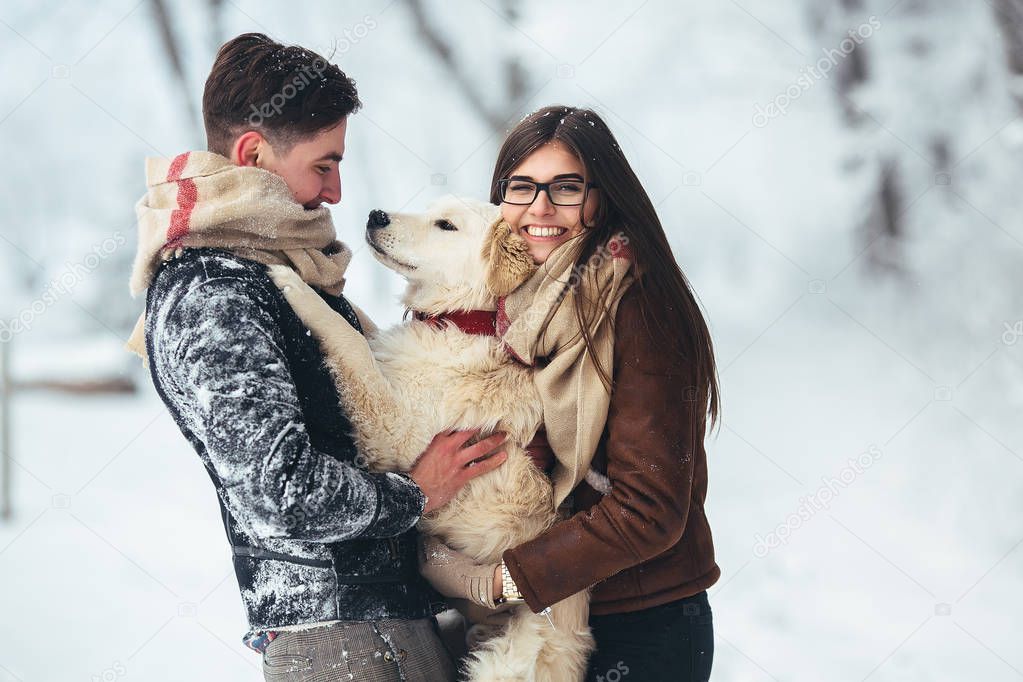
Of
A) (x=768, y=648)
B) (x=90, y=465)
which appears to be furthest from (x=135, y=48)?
(x=768, y=648)

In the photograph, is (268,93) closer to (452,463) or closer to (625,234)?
(625,234)

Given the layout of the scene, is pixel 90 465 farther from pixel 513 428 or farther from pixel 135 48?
pixel 513 428

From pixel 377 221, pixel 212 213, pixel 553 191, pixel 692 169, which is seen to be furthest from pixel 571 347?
pixel 692 169

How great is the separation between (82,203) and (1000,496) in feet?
27.1

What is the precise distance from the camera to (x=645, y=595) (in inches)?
72.8

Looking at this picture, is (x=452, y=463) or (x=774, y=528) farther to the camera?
(x=774, y=528)

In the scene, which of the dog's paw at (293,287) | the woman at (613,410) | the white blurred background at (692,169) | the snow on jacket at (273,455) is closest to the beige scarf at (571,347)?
the woman at (613,410)

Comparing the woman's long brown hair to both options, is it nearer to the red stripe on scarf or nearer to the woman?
the woman

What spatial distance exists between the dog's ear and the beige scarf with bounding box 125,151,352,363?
0.54 metres

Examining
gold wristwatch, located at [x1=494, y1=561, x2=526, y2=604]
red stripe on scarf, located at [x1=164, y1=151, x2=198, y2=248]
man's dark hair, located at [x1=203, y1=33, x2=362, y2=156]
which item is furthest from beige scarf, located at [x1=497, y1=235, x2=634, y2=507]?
red stripe on scarf, located at [x1=164, y1=151, x2=198, y2=248]

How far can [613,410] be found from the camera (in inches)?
71.6

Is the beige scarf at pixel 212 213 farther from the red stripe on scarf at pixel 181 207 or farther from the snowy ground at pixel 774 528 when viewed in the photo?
the snowy ground at pixel 774 528

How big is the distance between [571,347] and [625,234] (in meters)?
0.28

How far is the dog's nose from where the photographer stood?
2.47m
